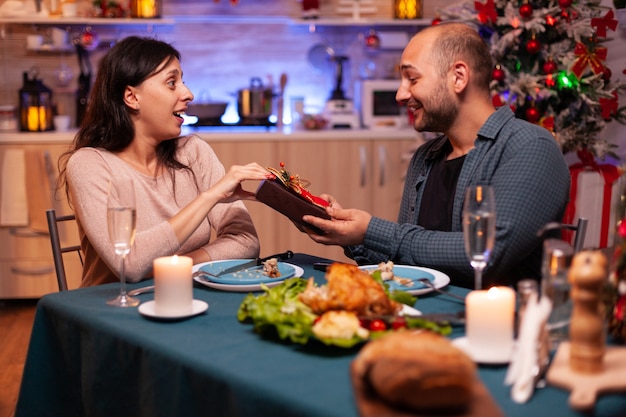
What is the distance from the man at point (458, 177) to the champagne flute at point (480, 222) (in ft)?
1.55

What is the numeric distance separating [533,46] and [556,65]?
16 centimetres

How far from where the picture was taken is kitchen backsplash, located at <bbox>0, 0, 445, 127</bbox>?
5023 mm

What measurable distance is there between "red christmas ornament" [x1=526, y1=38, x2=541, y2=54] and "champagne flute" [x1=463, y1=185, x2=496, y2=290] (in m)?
2.60

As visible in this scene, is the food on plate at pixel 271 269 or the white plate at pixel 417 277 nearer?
the white plate at pixel 417 277

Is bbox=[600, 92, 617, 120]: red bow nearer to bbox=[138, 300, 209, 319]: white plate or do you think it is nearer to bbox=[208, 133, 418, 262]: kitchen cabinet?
bbox=[208, 133, 418, 262]: kitchen cabinet

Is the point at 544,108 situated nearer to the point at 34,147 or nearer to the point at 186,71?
the point at 186,71

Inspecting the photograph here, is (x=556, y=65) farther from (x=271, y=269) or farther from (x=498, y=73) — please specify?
(x=271, y=269)

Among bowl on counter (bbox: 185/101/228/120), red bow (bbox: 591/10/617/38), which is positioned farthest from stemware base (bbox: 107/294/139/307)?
bowl on counter (bbox: 185/101/228/120)

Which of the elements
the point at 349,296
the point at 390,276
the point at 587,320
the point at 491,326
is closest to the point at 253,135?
the point at 390,276

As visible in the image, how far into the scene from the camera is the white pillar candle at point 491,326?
1.20 m

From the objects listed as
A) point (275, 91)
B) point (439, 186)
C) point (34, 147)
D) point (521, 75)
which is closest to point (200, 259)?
point (439, 186)

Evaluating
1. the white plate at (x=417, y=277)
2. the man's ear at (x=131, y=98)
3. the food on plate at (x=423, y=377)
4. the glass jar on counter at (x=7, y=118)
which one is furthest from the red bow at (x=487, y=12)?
the food on plate at (x=423, y=377)

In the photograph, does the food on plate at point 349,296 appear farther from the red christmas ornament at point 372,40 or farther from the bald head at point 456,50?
the red christmas ornament at point 372,40

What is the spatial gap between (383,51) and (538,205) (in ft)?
11.6
